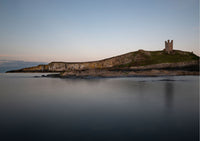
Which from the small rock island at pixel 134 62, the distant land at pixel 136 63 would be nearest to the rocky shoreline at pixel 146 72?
the distant land at pixel 136 63

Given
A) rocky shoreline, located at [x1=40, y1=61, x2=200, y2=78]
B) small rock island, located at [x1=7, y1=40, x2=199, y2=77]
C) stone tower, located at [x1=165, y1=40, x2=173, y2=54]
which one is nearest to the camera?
rocky shoreline, located at [x1=40, y1=61, x2=200, y2=78]

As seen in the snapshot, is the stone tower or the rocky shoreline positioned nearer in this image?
the rocky shoreline

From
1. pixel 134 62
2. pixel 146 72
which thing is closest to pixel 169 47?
pixel 134 62

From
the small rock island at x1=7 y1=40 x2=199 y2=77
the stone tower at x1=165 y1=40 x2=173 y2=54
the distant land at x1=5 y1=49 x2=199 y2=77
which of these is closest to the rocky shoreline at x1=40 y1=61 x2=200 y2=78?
the distant land at x1=5 y1=49 x2=199 y2=77

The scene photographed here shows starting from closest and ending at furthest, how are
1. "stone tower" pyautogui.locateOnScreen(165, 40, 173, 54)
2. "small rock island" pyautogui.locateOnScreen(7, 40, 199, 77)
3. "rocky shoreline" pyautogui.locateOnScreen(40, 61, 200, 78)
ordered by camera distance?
"rocky shoreline" pyautogui.locateOnScreen(40, 61, 200, 78) → "small rock island" pyautogui.locateOnScreen(7, 40, 199, 77) → "stone tower" pyautogui.locateOnScreen(165, 40, 173, 54)

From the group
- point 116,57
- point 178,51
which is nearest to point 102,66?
point 116,57

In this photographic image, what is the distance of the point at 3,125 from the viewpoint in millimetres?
5375

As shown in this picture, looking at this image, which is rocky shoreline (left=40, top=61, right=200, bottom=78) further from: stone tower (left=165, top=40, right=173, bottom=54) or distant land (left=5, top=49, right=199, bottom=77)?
stone tower (left=165, top=40, right=173, bottom=54)

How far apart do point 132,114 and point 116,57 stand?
79605 millimetres

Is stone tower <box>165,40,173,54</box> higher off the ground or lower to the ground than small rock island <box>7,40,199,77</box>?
higher

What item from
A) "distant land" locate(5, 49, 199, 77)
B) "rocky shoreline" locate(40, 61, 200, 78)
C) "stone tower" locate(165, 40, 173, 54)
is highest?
"stone tower" locate(165, 40, 173, 54)

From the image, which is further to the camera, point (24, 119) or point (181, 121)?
point (24, 119)

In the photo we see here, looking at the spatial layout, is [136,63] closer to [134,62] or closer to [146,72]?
[134,62]

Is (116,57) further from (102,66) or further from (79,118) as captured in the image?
(79,118)
